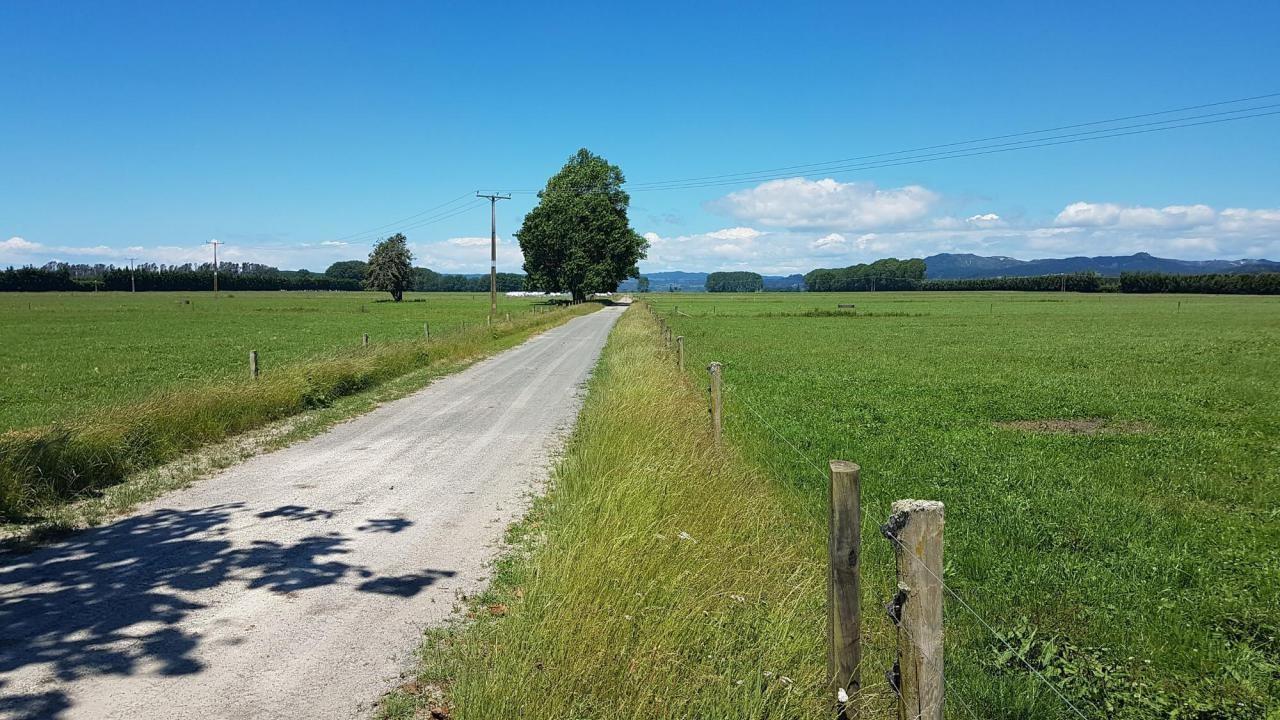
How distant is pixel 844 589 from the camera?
11.1 feet

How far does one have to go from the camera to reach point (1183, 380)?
2020cm

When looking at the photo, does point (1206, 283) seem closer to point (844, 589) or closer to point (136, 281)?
point (844, 589)

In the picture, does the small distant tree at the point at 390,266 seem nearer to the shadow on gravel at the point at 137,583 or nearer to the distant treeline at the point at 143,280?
the distant treeline at the point at 143,280

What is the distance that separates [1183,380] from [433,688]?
2304cm

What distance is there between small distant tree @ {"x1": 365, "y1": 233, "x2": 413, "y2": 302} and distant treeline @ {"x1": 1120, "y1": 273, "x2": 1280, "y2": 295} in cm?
12938

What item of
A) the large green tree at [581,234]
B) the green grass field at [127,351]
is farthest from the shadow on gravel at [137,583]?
the large green tree at [581,234]

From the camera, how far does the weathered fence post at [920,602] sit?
290 cm

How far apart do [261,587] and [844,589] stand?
456cm

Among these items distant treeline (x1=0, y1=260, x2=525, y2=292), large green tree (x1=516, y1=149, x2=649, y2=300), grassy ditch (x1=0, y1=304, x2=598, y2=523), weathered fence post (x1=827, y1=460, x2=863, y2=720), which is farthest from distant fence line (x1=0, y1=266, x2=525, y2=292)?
weathered fence post (x1=827, y1=460, x2=863, y2=720)

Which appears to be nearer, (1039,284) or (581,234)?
(581,234)

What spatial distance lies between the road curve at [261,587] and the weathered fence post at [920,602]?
2821 millimetres

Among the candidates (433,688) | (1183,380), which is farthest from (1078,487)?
(1183,380)

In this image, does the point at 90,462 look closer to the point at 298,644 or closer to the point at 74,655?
the point at 74,655

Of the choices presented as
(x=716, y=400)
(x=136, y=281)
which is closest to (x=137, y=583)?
(x=716, y=400)
